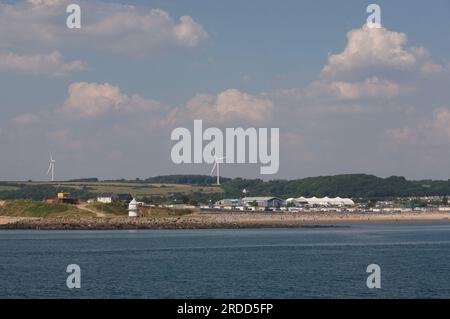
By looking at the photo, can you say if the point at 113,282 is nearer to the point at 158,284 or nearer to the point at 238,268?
the point at 158,284

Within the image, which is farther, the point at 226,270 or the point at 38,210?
the point at 38,210

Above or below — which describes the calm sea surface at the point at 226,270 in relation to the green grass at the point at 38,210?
below

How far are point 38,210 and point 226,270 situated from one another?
124 m

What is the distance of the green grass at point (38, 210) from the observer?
588 feet

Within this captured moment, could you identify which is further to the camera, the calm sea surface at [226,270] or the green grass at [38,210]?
the green grass at [38,210]

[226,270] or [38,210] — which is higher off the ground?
[38,210]

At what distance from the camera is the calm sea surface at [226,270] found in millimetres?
52531

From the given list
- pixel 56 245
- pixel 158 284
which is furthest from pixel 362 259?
pixel 56 245

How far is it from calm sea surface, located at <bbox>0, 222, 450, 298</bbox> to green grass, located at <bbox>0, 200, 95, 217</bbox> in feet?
248

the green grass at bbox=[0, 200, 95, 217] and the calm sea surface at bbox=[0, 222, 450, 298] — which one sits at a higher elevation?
the green grass at bbox=[0, 200, 95, 217]

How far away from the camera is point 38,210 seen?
182750mm

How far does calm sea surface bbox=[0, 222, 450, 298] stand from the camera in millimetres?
52531

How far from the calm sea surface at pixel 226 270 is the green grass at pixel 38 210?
2972 inches
